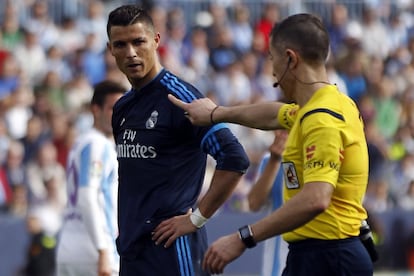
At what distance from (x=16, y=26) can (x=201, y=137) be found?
482 inches

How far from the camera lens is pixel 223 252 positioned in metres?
5.82

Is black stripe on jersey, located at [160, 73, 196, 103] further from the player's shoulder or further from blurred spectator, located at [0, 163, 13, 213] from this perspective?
blurred spectator, located at [0, 163, 13, 213]

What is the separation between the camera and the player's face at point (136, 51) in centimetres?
720

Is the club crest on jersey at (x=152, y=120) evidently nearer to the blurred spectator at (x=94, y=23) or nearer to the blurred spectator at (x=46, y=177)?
the blurred spectator at (x=46, y=177)

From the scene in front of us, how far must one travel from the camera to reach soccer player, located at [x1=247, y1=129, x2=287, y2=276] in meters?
8.64

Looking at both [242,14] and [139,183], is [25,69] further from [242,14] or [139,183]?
[139,183]

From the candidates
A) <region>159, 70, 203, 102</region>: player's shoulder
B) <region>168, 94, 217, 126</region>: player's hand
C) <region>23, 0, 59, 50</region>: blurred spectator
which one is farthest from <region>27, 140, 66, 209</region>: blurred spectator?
<region>168, 94, 217, 126</region>: player's hand

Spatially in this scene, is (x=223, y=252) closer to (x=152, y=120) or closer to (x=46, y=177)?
(x=152, y=120)

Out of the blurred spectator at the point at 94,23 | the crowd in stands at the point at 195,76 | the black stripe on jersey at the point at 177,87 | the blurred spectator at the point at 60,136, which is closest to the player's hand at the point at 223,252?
the black stripe on jersey at the point at 177,87

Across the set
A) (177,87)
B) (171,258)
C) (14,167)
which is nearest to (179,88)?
(177,87)

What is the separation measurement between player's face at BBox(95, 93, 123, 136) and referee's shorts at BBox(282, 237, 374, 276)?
3.38 meters

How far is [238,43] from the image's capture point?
20.7 m

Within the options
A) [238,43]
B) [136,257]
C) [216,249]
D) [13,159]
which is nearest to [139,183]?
[136,257]

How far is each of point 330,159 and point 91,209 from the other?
11.5 ft
